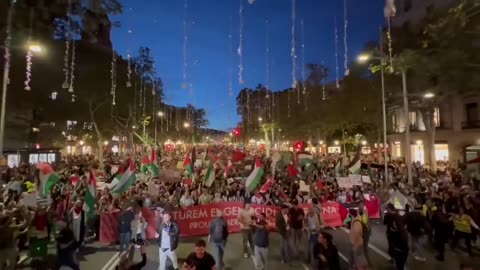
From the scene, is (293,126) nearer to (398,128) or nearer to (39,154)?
(398,128)

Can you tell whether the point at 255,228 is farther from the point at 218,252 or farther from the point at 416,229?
the point at 416,229

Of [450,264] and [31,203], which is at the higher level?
[31,203]

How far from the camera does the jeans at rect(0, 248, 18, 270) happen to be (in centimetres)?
819

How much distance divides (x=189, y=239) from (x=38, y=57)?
93.3ft

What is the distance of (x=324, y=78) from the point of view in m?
50.2

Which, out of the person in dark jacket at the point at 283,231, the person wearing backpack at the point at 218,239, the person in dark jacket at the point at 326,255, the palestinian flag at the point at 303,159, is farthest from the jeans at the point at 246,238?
the palestinian flag at the point at 303,159

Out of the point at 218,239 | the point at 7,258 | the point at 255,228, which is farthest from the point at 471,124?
the point at 7,258

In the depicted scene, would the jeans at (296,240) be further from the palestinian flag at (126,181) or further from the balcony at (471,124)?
the balcony at (471,124)

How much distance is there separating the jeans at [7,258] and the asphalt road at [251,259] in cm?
114

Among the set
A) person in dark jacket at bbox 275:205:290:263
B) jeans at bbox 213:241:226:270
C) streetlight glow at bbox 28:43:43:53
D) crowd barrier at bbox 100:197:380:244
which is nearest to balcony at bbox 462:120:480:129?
crowd barrier at bbox 100:197:380:244

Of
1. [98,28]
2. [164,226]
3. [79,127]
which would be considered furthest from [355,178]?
[79,127]

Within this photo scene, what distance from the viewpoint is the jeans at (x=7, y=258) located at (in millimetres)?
8188

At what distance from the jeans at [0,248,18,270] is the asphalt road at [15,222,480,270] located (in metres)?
1.14

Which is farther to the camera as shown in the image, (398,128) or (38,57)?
(398,128)
